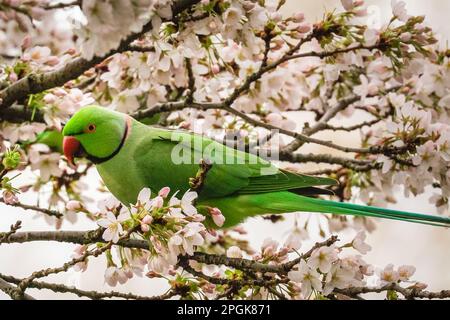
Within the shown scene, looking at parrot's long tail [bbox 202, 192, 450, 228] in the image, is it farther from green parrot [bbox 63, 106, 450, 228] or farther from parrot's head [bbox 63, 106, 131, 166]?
parrot's head [bbox 63, 106, 131, 166]

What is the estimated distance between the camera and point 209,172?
105 inches

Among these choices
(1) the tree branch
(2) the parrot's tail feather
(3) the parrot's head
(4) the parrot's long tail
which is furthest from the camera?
(3) the parrot's head

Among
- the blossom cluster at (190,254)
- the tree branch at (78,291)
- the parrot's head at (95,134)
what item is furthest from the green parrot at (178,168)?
the tree branch at (78,291)

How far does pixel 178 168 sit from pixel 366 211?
73 centimetres

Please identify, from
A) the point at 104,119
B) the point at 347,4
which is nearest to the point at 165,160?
the point at 104,119

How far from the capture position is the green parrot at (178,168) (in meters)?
2.66

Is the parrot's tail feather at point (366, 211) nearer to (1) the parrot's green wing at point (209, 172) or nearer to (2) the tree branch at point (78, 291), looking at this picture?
(1) the parrot's green wing at point (209, 172)

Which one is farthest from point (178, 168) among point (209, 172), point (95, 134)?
point (95, 134)

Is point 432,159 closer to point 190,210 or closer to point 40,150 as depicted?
point 190,210

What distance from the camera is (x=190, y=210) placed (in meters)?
1.99

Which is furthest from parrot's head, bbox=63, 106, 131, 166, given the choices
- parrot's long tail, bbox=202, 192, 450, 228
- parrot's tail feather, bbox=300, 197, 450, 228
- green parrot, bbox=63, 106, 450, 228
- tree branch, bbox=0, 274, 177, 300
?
parrot's tail feather, bbox=300, 197, 450, 228

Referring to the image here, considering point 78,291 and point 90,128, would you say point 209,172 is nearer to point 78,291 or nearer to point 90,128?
point 90,128

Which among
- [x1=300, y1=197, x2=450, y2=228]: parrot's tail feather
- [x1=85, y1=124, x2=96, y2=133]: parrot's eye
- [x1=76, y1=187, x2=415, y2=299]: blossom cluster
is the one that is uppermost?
[x1=85, y1=124, x2=96, y2=133]: parrot's eye

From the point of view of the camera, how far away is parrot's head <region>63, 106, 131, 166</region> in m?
2.63
